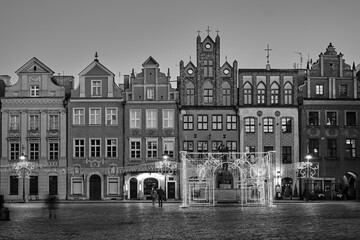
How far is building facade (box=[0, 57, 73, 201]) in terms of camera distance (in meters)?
75.0

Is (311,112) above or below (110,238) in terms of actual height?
above

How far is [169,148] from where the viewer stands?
7550 centimetres

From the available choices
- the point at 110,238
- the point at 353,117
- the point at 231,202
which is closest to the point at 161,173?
the point at 231,202

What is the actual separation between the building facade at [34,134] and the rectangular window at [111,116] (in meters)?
4.28

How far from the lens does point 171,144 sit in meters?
75.6

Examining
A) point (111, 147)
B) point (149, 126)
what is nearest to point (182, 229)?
point (149, 126)

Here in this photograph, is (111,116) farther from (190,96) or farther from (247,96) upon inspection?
(247,96)

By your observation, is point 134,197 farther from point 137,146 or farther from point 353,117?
point 353,117

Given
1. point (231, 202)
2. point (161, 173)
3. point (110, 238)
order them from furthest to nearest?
point (161, 173) → point (231, 202) → point (110, 238)

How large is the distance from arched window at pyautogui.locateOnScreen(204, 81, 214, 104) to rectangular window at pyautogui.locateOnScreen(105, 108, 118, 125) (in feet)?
29.8

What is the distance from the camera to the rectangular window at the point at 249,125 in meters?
75.8

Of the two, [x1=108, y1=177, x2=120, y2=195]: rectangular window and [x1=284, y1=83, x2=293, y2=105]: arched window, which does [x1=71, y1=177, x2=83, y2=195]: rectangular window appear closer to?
[x1=108, y1=177, x2=120, y2=195]: rectangular window

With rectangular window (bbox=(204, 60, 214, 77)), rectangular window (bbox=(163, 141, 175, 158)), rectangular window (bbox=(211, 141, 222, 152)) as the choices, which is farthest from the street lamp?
rectangular window (bbox=(204, 60, 214, 77))

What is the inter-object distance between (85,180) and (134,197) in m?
5.12
